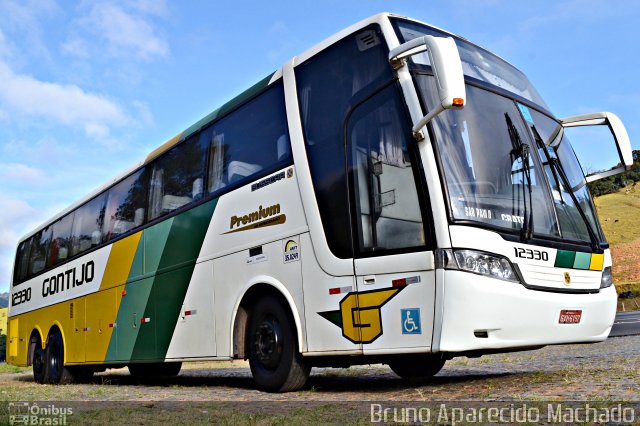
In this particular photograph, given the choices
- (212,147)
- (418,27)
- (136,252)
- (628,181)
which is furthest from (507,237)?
(628,181)

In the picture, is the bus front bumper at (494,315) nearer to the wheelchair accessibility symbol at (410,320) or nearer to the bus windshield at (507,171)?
the wheelchair accessibility symbol at (410,320)

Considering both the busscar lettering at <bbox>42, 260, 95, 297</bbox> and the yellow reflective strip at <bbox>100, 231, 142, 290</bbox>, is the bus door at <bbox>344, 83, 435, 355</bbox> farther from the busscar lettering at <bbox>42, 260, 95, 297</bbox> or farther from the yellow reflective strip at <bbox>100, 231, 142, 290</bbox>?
the busscar lettering at <bbox>42, 260, 95, 297</bbox>

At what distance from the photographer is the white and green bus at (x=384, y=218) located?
5.90 metres

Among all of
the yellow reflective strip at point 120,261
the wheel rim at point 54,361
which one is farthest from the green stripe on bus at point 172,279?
the wheel rim at point 54,361

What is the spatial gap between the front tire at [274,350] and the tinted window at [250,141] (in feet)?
5.40

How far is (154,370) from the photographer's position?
1339 cm

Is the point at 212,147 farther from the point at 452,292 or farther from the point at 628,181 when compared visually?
the point at 628,181

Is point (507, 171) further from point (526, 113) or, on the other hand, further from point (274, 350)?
point (274, 350)

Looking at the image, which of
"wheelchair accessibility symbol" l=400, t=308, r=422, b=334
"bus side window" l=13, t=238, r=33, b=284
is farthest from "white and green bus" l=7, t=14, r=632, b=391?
"bus side window" l=13, t=238, r=33, b=284

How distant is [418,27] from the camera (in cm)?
711

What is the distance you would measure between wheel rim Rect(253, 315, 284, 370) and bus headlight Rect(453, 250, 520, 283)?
99.2 inches

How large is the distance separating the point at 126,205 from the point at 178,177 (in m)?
2.14

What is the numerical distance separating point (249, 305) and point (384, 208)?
103 inches

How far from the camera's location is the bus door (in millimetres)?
5992
